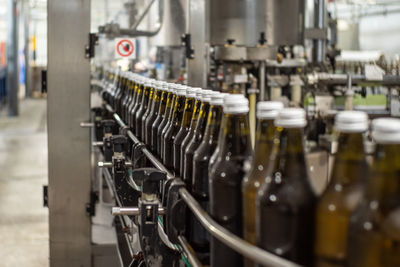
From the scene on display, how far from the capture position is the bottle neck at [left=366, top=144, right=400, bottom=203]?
2.32 ft

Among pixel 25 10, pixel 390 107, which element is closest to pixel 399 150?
pixel 390 107

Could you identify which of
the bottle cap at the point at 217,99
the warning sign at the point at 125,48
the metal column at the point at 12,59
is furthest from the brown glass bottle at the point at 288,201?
the metal column at the point at 12,59

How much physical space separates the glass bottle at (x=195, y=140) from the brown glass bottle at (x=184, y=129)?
110 mm

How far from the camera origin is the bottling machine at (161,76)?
1.34 m

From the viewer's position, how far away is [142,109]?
7.22 feet

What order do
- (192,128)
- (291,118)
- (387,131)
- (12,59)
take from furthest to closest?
1. (12,59)
2. (192,128)
3. (291,118)
4. (387,131)

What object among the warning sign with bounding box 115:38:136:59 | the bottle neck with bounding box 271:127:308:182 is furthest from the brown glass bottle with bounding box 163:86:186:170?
the warning sign with bounding box 115:38:136:59

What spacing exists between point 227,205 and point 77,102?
2.70 m

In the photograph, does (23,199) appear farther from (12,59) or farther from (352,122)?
(12,59)

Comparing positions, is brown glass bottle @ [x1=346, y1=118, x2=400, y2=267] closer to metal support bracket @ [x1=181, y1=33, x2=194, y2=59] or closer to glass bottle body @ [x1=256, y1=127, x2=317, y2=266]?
glass bottle body @ [x1=256, y1=127, x2=317, y2=266]

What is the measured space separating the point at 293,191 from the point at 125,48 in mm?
4196

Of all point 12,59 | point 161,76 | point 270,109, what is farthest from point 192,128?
point 12,59

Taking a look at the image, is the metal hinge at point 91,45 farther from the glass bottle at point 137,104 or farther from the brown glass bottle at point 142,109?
the brown glass bottle at point 142,109

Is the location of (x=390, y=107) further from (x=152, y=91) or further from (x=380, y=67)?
(x=152, y=91)
